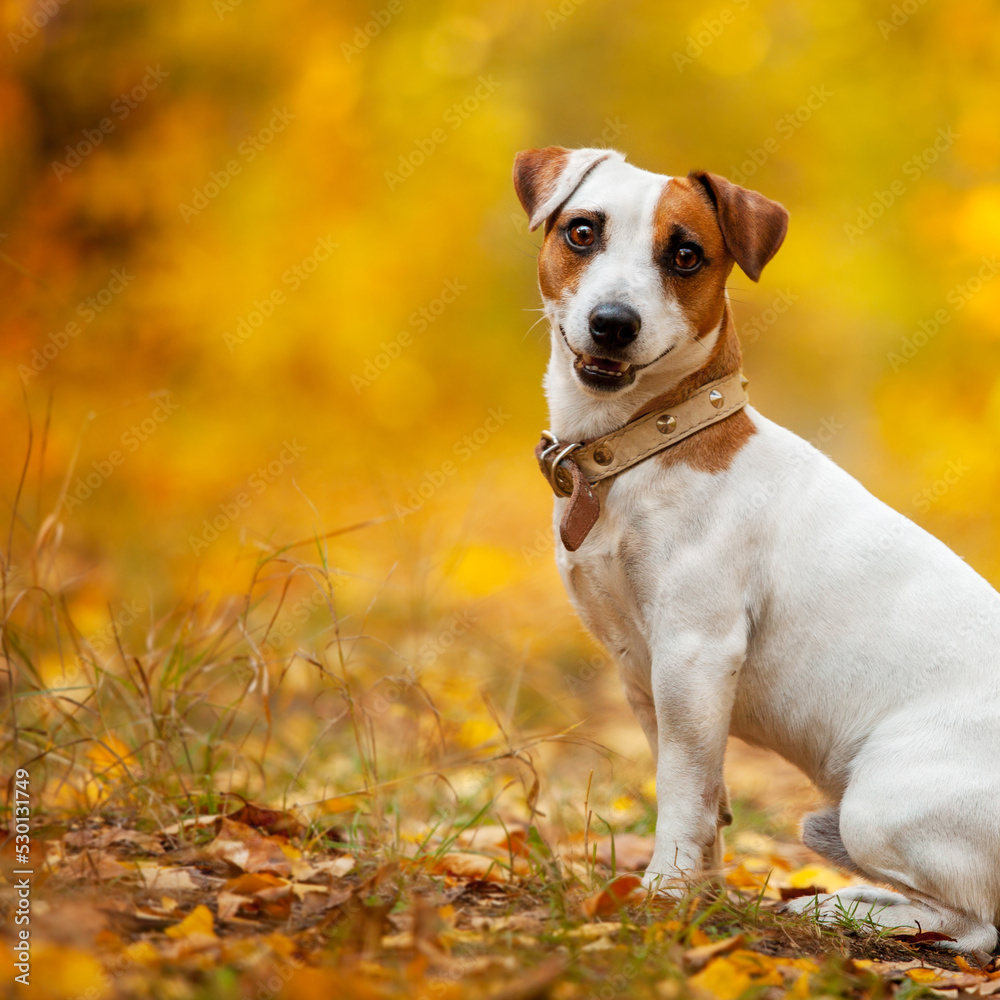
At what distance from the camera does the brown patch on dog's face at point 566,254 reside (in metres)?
3.24

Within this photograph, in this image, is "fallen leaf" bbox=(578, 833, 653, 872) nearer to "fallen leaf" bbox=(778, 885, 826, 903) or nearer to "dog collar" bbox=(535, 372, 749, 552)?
"fallen leaf" bbox=(778, 885, 826, 903)

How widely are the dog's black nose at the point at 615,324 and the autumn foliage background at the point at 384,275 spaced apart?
200cm

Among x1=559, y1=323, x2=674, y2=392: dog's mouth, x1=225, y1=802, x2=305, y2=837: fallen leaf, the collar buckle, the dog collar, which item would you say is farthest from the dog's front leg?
x1=225, y1=802, x2=305, y2=837: fallen leaf

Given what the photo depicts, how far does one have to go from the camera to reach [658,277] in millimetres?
3166

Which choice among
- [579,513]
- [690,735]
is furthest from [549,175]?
[690,735]

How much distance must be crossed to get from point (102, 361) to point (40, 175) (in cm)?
141

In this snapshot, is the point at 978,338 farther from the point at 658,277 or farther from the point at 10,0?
the point at 10,0

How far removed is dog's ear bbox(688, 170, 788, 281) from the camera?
326 centimetres

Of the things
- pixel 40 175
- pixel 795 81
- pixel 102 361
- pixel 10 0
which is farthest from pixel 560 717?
pixel 795 81

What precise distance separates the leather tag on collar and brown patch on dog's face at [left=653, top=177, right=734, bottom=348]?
61 centimetres

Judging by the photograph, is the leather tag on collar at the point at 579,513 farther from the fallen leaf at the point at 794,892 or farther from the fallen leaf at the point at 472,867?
the fallen leaf at the point at 794,892

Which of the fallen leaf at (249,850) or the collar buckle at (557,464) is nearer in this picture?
the fallen leaf at (249,850)

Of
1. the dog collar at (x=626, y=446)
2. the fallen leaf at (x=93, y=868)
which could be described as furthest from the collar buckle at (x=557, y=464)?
the fallen leaf at (x=93, y=868)

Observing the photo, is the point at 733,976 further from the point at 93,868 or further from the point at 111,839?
the point at 111,839
